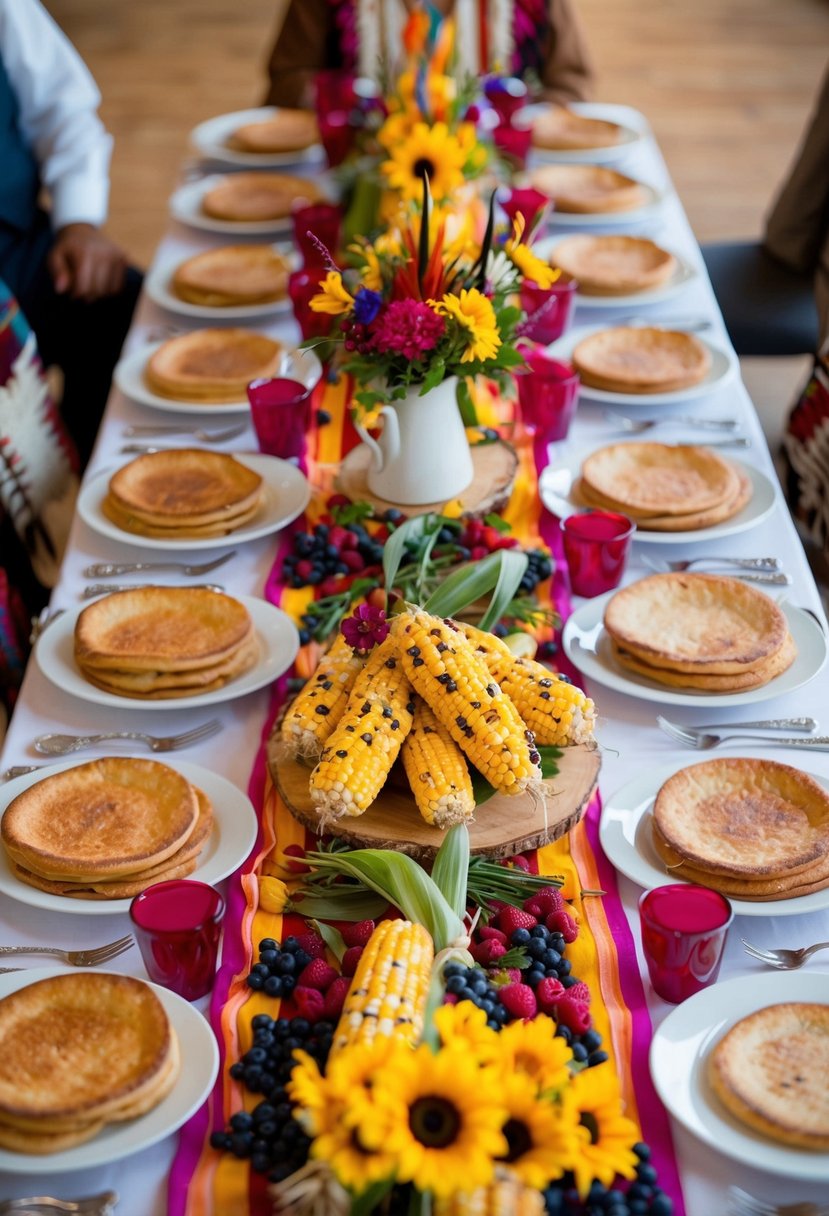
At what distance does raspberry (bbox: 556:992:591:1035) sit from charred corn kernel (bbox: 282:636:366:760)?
0.41 m

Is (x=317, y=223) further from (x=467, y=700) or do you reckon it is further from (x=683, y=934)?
(x=683, y=934)

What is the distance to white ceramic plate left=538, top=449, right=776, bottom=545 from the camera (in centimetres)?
190

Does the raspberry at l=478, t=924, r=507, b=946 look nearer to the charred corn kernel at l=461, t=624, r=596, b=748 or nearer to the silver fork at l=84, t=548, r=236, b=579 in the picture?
the charred corn kernel at l=461, t=624, r=596, b=748

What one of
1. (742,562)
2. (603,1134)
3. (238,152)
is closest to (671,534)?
(742,562)

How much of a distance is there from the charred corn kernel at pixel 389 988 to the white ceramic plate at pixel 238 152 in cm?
254

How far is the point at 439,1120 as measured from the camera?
2.99 ft

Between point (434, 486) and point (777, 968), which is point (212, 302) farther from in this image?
point (777, 968)

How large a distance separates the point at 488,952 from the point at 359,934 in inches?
5.1

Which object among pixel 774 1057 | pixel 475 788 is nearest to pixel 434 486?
pixel 475 788

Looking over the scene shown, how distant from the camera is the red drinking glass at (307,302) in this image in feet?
7.54

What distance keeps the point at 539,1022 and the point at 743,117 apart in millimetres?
6110

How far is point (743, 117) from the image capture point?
623 centimetres

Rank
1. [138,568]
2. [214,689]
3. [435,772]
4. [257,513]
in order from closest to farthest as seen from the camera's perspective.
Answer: [435,772] < [214,689] < [138,568] < [257,513]

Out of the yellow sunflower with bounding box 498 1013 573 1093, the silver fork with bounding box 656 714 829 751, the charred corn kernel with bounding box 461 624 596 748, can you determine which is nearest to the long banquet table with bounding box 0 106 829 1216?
the silver fork with bounding box 656 714 829 751
